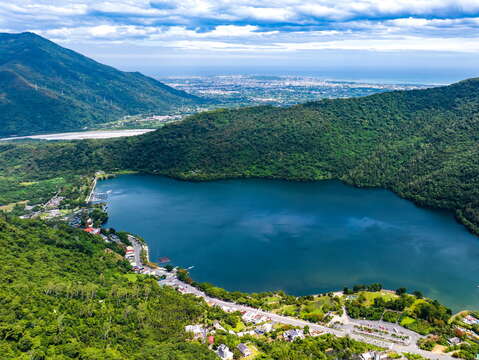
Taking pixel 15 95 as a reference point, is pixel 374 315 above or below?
below

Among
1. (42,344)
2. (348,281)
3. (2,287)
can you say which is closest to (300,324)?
(348,281)

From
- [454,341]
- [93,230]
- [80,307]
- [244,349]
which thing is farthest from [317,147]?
[80,307]

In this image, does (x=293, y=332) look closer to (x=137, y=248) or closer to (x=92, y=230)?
(x=137, y=248)

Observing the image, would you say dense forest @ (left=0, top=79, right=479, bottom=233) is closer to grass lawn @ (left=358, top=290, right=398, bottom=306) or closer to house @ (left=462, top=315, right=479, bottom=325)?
grass lawn @ (left=358, top=290, right=398, bottom=306)

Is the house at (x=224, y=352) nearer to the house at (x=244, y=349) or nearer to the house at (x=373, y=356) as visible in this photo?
the house at (x=244, y=349)

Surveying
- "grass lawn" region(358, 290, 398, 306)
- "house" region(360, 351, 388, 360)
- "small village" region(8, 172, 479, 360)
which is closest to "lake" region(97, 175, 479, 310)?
"grass lawn" region(358, 290, 398, 306)

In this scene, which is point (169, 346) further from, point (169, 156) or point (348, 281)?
point (169, 156)
